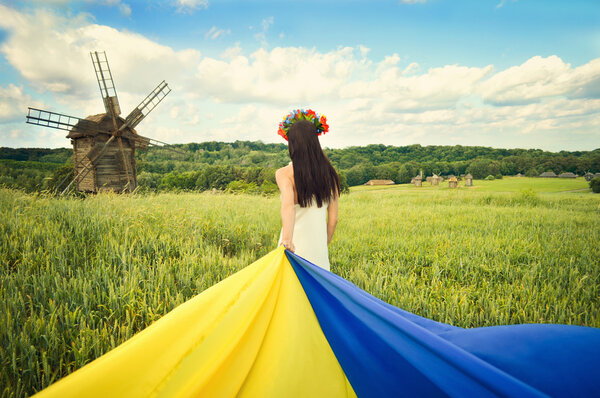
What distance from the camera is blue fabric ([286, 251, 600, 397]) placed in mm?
A: 1428

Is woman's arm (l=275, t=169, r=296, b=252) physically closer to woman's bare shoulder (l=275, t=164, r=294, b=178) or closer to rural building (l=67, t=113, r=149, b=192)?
woman's bare shoulder (l=275, t=164, r=294, b=178)

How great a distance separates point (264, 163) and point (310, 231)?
36907 mm

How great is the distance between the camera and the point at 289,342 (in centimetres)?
208

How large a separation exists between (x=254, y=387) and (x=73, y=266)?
158 inches

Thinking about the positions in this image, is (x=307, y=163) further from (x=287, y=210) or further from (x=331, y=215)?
(x=331, y=215)

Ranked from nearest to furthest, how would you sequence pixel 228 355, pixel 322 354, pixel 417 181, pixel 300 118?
pixel 228 355 < pixel 322 354 < pixel 300 118 < pixel 417 181

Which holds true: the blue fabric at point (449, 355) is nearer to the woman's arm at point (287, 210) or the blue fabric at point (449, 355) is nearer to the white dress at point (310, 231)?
the woman's arm at point (287, 210)

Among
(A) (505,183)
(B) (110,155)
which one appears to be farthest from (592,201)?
(B) (110,155)

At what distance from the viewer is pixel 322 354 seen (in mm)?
2137

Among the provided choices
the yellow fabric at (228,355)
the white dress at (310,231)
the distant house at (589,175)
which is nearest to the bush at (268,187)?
the distant house at (589,175)

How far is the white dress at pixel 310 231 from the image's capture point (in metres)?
3.80

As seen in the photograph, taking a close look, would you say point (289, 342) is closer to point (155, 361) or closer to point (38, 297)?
point (155, 361)

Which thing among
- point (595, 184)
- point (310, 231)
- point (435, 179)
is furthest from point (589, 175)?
point (310, 231)

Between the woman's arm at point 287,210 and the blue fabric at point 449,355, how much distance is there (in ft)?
3.04
